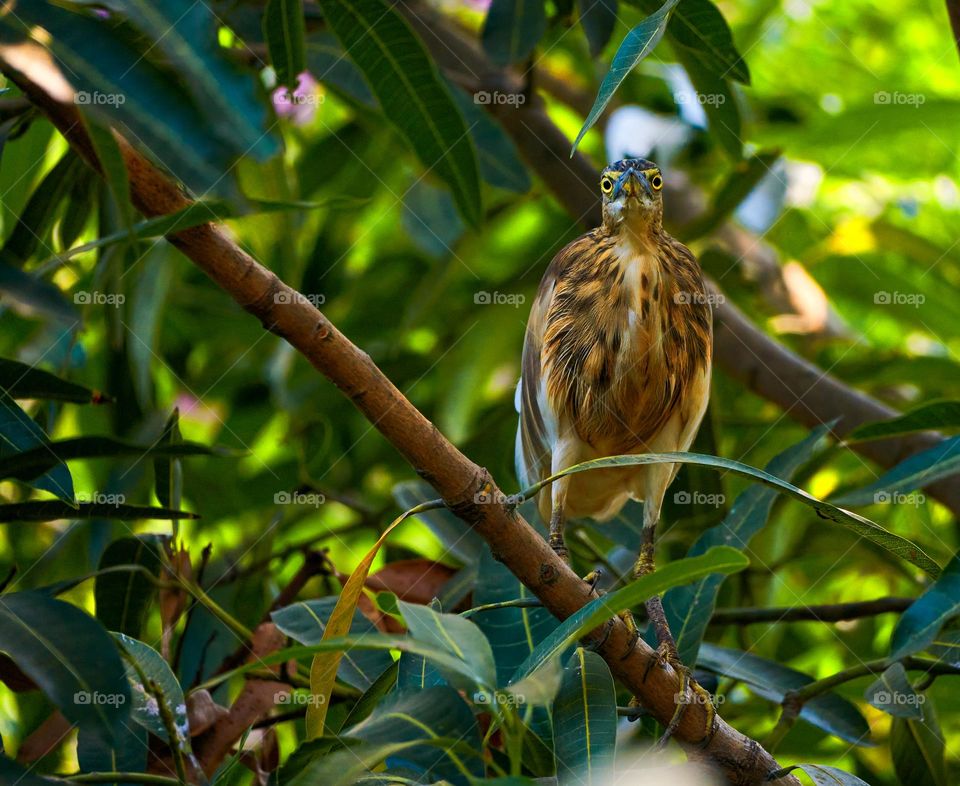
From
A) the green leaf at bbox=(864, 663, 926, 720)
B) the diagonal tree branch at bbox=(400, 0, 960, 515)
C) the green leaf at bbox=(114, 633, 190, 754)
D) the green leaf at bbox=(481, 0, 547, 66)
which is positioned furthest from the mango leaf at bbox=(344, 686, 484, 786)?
the green leaf at bbox=(481, 0, 547, 66)

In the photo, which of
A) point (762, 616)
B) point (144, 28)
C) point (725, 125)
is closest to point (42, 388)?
point (144, 28)

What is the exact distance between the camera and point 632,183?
2416 mm

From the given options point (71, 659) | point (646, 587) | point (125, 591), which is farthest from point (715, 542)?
point (71, 659)

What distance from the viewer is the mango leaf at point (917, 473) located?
80.4 inches

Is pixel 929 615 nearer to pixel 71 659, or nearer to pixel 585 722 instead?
pixel 585 722

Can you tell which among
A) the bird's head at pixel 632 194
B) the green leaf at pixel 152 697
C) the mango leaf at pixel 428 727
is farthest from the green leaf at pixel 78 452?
the bird's head at pixel 632 194

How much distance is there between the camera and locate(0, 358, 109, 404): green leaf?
1.83 meters

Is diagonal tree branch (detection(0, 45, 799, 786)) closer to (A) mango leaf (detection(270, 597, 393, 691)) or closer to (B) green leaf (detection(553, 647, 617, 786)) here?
(B) green leaf (detection(553, 647, 617, 786))

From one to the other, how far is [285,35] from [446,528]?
115cm

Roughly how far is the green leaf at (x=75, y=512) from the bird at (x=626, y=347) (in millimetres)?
811

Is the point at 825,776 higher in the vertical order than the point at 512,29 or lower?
lower

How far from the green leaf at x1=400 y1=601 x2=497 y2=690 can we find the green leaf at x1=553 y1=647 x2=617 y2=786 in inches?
10.6

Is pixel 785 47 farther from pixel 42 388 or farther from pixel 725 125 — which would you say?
pixel 42 388

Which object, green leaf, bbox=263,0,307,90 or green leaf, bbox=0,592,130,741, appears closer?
green leaf, bbox=0,592,130,741
